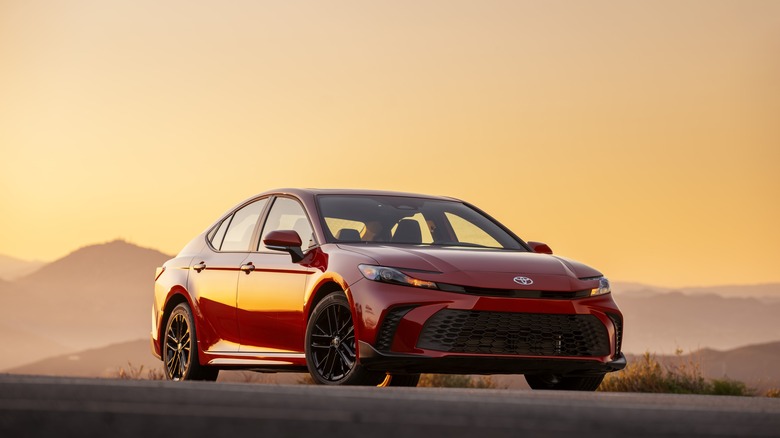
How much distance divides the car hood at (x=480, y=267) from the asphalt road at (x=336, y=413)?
1866mm

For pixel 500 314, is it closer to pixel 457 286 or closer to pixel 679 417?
pixel 457 286

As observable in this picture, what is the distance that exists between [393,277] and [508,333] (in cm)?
86

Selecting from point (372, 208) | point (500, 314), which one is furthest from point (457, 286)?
point (372, 208)

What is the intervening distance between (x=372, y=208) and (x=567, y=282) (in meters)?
2.02

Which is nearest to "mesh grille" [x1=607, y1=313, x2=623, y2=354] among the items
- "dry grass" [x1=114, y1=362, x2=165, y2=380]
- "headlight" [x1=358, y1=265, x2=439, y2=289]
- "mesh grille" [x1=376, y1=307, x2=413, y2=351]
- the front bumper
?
the front bumper

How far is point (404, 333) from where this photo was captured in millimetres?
A: 9695

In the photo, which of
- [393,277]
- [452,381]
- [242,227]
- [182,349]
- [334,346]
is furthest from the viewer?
[452,381]

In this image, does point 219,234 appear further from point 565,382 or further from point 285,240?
point 565,382

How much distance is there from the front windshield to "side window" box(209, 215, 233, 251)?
1.36 meters

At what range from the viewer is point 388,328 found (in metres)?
9.69

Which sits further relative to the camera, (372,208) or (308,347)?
(372,208)

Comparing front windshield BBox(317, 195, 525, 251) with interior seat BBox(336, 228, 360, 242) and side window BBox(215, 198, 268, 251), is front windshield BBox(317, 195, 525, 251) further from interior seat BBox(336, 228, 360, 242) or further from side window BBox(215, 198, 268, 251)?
side window BBox(215, 198, 268, 251)

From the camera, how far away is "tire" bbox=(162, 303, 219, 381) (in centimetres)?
1215

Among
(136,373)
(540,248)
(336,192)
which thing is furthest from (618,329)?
(136,373)
